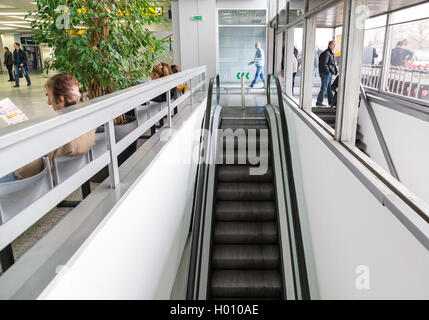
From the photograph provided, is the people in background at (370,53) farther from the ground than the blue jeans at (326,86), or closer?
farther from the ground

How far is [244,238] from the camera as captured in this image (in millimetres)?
5258

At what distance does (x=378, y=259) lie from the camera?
2240mm

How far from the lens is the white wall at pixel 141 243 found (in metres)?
1.51

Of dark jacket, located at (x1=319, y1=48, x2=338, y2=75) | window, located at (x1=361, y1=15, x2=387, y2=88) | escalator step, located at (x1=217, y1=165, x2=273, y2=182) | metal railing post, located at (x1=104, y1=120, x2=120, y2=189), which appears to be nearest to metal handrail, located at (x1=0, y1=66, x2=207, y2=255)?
metal railing post, located at (x1=104, y1=120, x2=120, y2=189)

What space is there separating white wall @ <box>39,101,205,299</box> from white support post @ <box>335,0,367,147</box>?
1679mm

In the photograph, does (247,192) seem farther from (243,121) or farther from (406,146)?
(406,146)

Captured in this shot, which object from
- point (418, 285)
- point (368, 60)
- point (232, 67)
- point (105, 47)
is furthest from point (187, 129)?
point (232, 67)

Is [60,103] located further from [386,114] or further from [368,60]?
[368,60]

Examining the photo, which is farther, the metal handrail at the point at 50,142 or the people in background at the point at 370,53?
the people in background at the point at 370,53

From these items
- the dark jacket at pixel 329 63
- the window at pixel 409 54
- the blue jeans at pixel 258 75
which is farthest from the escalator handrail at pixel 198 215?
the blue jeans at pixel 258 75

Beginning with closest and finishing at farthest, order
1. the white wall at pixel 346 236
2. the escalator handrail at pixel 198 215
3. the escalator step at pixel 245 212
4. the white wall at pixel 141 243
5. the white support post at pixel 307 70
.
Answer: the white wall at pixel 141 243, the white wall at pixel 346 236, the escalator handrail at pixel 198 215, the white support post at pixel 307 70, the escalator step at pixel 245 212

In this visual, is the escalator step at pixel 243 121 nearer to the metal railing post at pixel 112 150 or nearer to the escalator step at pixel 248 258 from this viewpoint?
the escalator step at pixel 248 258

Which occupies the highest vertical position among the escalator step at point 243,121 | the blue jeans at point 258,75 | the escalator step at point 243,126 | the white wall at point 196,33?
the white wall at point 196,33

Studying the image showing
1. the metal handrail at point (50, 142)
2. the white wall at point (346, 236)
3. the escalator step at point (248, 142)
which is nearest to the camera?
the metal handrail at point (50, 142)
